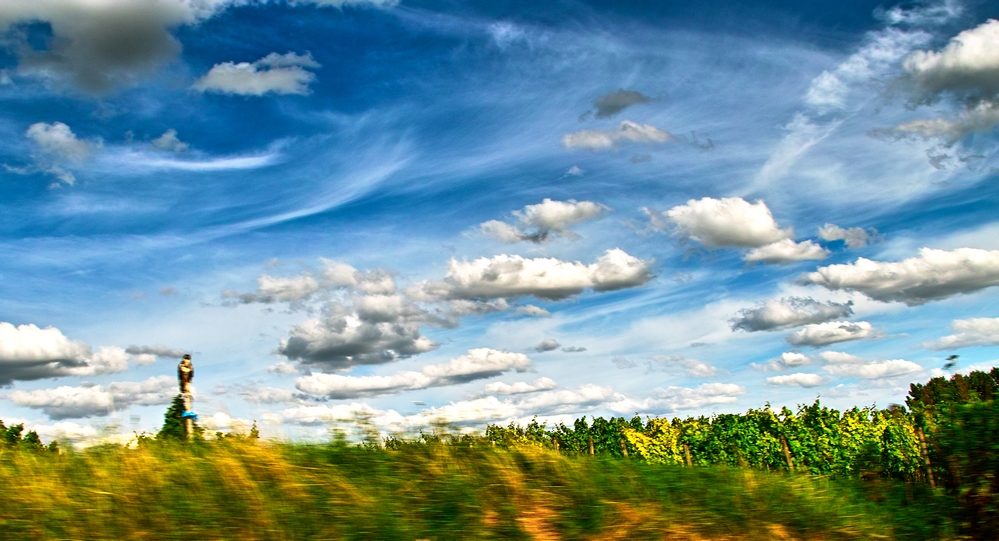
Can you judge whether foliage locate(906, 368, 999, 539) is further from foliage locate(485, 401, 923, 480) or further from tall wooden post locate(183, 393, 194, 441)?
foliage locate(485, 401, 923, 480)

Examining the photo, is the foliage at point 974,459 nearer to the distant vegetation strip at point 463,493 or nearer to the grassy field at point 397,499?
the distant vegetation strip at point 463,493

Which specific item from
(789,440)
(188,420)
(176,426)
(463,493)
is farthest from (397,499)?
(789,440)

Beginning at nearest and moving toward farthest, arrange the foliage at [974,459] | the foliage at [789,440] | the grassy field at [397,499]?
the grassy field at [397,499] < the foliage at [974,459] < the foliage at [789,440]

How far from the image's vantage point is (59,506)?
614 cm

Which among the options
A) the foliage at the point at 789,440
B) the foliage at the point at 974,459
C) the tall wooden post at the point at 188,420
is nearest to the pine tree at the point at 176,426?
the tall wooden post at the point at 188,420

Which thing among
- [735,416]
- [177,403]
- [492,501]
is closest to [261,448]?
[492,501]

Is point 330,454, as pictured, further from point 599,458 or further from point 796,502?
point 796,502

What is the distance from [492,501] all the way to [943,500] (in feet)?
19.3

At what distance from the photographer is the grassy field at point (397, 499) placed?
19.6 feet

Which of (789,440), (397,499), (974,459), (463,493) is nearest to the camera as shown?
(397,499)

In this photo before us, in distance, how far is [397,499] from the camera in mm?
6613

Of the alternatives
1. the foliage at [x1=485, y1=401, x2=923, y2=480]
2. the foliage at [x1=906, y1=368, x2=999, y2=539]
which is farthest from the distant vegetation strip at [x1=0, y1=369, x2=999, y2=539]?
the foliage at [x1=485, y1=401, x2=923, y2=480]

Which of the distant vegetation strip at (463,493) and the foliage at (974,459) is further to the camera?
the foliage at (974,459)

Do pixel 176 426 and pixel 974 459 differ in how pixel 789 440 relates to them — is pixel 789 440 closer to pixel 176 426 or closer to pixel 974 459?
pixel 974 459
